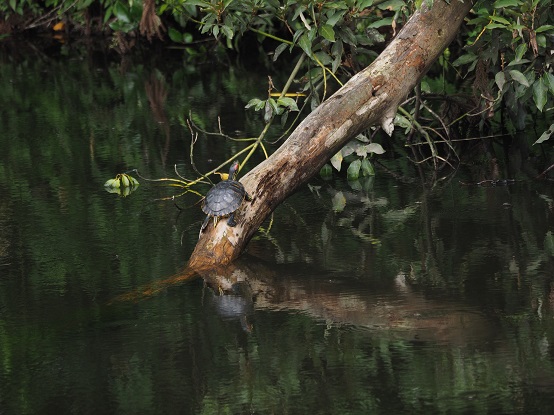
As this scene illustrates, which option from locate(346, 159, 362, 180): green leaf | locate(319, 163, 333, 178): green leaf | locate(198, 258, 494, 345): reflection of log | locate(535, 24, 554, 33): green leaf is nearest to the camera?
locate(198, 258, 494, 345): reflection of log

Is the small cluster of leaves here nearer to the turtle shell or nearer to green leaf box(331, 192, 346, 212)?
green leaf box(331, 192, 346, 212)

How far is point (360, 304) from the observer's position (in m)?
4.48

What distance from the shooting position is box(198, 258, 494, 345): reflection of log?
4.14 metres

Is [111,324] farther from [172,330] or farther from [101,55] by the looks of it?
[101,55]

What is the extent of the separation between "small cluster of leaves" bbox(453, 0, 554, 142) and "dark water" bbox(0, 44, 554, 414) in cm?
62

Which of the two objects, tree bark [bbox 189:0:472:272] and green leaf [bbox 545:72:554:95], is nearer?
tree bark [bbox 189:0:472:272]

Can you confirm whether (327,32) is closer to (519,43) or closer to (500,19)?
(500,19)

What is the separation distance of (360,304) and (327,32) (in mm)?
1870

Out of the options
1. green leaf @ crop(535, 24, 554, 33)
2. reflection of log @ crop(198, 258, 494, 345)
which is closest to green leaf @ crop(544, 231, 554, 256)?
reflection of log @ crop(198, 258, 494, 345)

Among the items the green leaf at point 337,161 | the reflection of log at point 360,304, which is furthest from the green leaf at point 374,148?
the reflection of log at point 360,304

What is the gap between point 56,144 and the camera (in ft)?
26.6

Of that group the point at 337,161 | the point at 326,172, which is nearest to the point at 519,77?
the point at 337,161

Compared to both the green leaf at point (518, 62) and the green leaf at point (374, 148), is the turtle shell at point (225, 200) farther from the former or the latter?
the green leaf at point (518, 62)

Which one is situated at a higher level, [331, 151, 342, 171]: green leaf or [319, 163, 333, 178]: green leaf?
[319, 163, 333, 178]: green leaf
